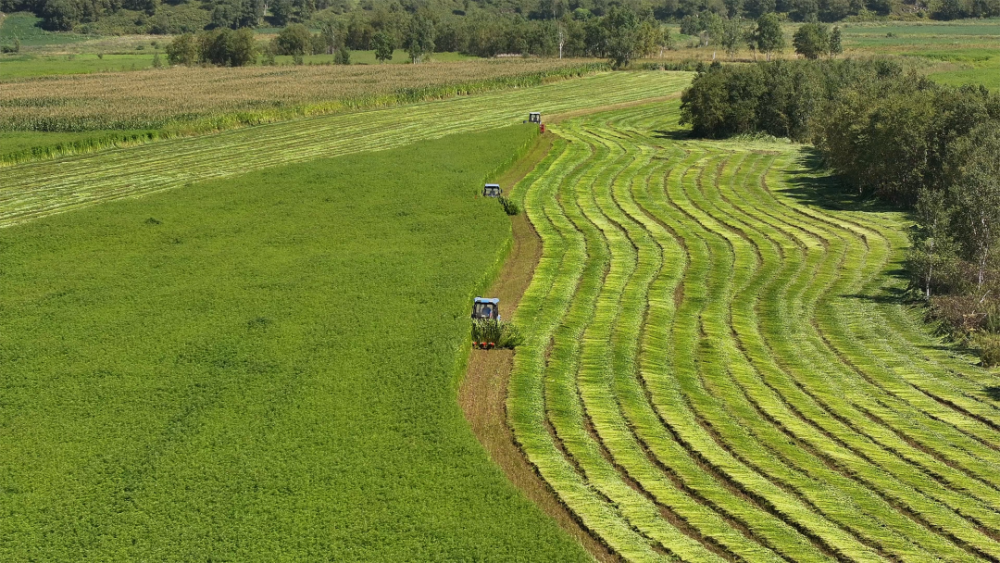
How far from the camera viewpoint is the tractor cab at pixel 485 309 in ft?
119

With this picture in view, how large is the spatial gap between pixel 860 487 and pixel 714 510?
447 cm

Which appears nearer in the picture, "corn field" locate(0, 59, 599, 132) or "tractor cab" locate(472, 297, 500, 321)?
"tractor cab" locate(472, 297, 500, 321)

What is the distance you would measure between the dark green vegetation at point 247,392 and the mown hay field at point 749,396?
129 inches

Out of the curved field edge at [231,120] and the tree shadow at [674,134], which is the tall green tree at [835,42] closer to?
the curved field edge at [231,120]

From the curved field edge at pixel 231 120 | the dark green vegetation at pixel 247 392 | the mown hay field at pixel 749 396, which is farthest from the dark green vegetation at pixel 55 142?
the mown hay field at pixel 749 396

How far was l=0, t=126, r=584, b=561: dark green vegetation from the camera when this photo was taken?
22.5 m

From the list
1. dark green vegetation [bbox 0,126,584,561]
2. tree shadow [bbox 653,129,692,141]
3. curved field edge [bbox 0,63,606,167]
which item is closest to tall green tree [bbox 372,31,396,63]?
curved field edge [bbox 0,63,606,167]

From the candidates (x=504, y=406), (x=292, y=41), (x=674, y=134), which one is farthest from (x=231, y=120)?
(x=292, y=41)

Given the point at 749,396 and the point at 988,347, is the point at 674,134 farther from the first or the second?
the point at 749,396

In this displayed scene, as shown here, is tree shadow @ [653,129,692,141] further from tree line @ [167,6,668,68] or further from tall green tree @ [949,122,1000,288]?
tree line @ [167,6,668,68]

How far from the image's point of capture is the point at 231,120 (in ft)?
292

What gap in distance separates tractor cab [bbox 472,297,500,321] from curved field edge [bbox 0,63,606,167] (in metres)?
49.9

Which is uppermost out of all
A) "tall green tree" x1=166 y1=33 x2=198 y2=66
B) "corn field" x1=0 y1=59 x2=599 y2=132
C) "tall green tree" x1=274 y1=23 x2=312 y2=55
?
"tall green tree" x1=274 y1=23 x2=312 y2=55

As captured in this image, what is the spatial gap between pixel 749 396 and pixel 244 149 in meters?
54.7
